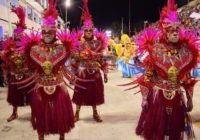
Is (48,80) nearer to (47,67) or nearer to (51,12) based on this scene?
(47,67)

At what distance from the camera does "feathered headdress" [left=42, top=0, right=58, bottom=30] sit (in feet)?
20.3

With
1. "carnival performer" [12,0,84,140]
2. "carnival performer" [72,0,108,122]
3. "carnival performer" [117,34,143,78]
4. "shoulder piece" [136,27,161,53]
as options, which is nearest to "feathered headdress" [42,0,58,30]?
"carnival performer" [12,0,84,140]

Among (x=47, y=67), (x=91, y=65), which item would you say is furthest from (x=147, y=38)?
(x=91, y=65)

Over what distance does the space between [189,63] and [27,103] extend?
4.34 meters

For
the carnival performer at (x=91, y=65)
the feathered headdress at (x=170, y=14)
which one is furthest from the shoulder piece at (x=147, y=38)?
the carnival performer at (x=91, y=65)

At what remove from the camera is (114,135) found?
24.3 feet

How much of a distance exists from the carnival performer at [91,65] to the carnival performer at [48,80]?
215 centimetres

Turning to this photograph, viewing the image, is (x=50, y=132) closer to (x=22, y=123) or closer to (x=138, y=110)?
(x=22, y=123)

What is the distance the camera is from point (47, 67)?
618cm

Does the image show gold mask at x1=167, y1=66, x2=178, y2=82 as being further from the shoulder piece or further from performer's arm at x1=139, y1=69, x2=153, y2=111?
the shoulder piece

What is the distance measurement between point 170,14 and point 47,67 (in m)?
1.96

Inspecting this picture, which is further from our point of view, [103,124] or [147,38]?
[103,124]

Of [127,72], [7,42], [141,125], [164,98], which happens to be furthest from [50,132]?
→ [127,72]

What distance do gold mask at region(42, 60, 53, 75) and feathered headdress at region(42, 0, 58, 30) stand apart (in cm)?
54
